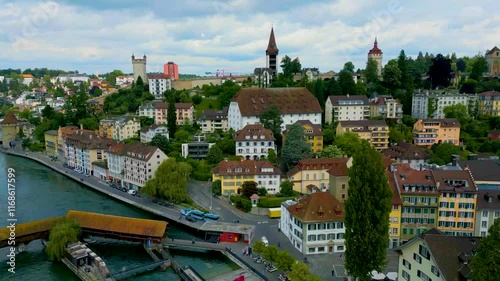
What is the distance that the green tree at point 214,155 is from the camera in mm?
53500

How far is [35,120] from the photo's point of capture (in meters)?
96.6

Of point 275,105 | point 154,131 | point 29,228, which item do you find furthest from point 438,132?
point 29,228

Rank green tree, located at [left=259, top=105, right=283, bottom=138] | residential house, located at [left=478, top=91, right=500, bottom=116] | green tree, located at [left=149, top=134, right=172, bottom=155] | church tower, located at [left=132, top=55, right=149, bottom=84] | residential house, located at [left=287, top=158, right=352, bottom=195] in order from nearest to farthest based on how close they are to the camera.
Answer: residential house, located at [left=287, top=158, right=352, bottom=195]
green tree, located at [left=149, top=134, right=172, bottom=155]
green tree, located at [left=259, top=105, right=283, bottom=138]
residential house, located at [left=478, top=91, right=500, bottom=116]
church tower, located at [left=132, top=55, right=149, bottom=84]

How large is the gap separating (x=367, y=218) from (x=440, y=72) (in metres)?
60.8

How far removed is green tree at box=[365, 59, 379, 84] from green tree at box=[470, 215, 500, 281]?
6713 centimetres

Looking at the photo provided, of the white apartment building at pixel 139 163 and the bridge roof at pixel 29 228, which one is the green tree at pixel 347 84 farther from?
the bridge roof at pixel 29 228

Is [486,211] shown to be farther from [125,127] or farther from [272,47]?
[272,47]

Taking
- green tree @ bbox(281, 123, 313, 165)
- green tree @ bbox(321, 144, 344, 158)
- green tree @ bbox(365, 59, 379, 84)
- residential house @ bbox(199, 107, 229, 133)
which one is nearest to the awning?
green tree @ bbox(321, 144, 344, 158)

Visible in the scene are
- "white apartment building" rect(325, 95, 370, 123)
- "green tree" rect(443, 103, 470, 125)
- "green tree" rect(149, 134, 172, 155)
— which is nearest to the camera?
"green tree" rect(149, 134, 172, 155)

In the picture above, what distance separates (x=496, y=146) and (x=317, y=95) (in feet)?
85.3

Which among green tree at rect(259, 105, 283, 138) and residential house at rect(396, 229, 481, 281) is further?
green tree at rect(259, 105, 283, 138)

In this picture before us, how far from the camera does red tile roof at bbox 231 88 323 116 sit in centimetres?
6294

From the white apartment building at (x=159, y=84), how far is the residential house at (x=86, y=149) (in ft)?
92.4

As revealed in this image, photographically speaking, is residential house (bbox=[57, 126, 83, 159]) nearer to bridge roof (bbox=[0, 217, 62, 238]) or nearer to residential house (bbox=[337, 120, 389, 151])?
bridge roof (bbox=[0, 217, 62, 238])
